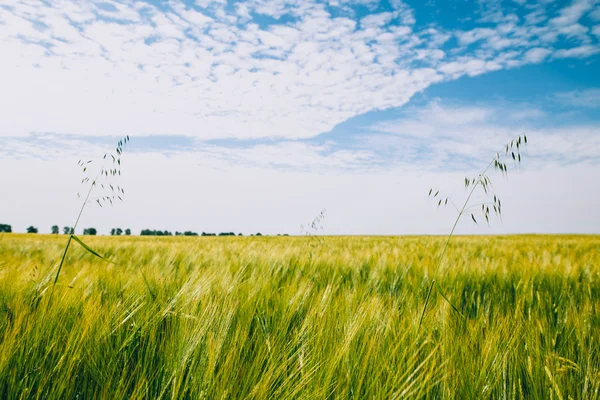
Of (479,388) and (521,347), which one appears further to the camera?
(521,347)

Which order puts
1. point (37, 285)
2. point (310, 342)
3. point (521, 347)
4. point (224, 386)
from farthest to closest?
point (37, 285) < point (521, 347) < point (310, 342) < point (224, 386)

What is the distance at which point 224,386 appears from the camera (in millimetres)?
950

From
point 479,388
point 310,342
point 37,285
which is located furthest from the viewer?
point 37,285

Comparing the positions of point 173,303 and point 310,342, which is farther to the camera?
point 173,303

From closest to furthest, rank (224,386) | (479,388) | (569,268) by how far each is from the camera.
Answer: (224,386)
(479,388)
(569,268)

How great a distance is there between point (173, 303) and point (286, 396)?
837mm

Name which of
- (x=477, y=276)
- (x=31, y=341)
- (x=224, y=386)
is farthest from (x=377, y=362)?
(x=477, y=276)

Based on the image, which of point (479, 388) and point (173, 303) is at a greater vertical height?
point (173, 303)

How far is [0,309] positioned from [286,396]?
1.43 m

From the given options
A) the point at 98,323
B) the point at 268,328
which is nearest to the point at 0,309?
the point at 98,323

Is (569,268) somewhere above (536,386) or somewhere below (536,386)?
above

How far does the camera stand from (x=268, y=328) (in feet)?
5.30

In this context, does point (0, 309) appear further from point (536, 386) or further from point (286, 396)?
point (536, 386)

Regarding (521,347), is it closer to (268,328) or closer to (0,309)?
(268,328)
